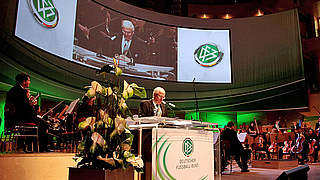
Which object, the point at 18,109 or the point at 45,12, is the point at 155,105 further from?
the point at 45,12

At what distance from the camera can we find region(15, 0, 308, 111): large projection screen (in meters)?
8.04

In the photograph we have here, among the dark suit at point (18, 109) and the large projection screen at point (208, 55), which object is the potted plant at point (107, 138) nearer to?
the dark suit at point (18, 109)

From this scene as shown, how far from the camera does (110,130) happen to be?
164 cm

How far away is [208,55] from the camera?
9539 mm

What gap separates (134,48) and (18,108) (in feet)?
17.3

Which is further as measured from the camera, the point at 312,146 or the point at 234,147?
the point at 312,146

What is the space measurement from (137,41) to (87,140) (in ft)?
23.5

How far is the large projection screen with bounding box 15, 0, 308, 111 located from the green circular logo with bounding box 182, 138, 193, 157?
5.71m

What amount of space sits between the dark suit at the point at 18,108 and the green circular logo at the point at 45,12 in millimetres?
2930

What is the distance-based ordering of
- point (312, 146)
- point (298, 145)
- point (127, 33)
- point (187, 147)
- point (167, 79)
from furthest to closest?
point (167, 79), point (127, 33), point (312, 146), point (298, 145), point (187, 147)

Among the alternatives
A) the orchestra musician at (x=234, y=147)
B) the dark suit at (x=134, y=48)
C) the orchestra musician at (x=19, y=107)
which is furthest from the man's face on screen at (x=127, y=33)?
the orchestra musician at (x=19, y=107)

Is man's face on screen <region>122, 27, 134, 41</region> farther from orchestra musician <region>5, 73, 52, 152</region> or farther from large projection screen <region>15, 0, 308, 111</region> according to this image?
orchestra musician <region>5, 73, 52, 152</region>

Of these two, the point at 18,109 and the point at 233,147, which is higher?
the point at 18,109

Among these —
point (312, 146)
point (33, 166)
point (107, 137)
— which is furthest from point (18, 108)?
point (312, 146)
